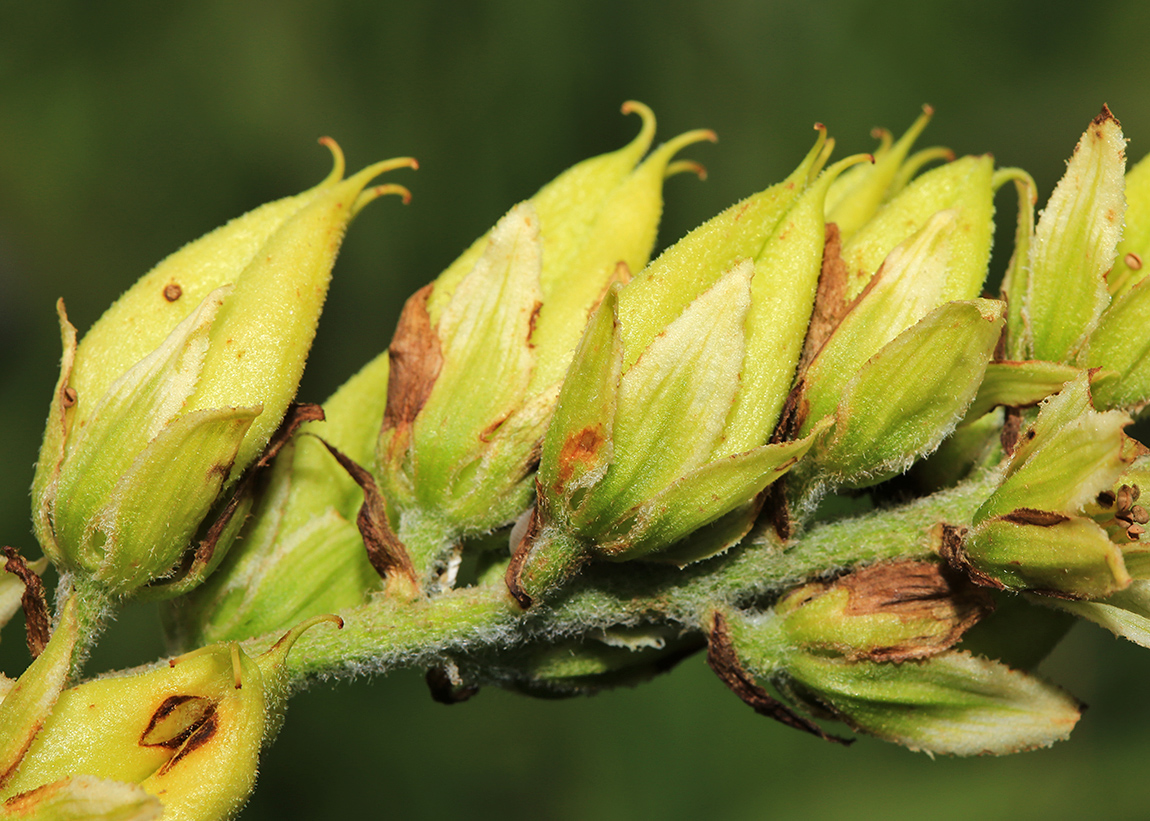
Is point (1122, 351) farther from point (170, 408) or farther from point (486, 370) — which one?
point (170, 408)

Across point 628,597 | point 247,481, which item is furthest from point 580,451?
point 247,481

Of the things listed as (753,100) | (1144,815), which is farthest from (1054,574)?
(753,100)

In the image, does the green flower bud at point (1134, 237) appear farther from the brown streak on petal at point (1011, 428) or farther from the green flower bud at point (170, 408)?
the green flower bud at point (170, 408)

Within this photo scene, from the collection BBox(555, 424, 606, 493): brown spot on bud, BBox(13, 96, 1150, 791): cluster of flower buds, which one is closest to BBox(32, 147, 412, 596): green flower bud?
BBox(13, 96, 1150, 791): cluster of flower buds

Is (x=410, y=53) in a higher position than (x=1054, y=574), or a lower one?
→ higher

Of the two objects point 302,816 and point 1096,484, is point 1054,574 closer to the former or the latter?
point 1096,484
